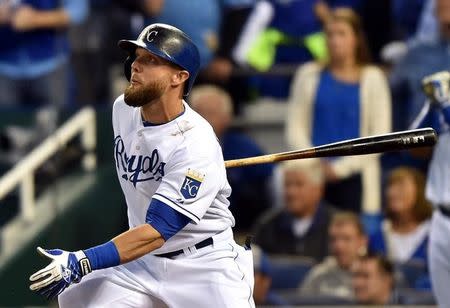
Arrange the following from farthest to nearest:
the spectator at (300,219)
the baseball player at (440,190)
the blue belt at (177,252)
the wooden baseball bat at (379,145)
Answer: the spectator at (300,219) < the baseball player at (440,190) < the wooden baseball bat at (379,145) < the blue belt at (177,252)

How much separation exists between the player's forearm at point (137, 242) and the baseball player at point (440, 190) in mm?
2522

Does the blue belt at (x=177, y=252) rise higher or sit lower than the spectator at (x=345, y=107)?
higher

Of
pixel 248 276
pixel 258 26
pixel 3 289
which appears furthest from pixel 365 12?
pixel 248 276

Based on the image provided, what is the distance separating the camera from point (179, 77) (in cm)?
565

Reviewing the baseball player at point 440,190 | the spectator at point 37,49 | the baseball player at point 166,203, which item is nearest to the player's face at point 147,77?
the baseball player at point 166,203

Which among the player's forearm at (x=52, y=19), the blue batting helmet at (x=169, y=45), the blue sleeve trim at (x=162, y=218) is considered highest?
the blue batting helmet at (x=169, y=45)

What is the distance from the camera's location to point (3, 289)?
Result: 29.1 feet

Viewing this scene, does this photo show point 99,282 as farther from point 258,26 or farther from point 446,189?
point 258,26

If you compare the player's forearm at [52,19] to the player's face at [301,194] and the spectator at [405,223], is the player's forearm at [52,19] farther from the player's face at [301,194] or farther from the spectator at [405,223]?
the spectator at [405,223]

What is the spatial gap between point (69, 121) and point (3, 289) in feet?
4.07

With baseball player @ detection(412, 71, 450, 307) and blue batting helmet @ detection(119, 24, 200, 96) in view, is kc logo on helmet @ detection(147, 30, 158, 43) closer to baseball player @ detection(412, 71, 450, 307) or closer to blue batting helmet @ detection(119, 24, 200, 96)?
blue batting helmet @ detection(119, 24, 200, 96)

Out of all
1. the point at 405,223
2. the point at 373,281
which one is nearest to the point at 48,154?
the point at 373,281

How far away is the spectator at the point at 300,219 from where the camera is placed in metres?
8.96

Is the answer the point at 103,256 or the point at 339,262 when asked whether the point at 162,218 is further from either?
the point at 339,262
